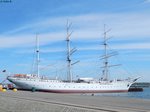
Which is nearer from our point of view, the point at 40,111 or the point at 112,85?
the point at 40,111

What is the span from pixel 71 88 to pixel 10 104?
77.7 m

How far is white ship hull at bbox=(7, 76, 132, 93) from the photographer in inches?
3915

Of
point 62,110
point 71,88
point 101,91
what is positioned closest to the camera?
point 62,110

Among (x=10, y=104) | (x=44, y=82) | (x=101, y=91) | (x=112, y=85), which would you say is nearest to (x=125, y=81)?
(x=112, y=85)

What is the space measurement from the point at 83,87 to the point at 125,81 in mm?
29751

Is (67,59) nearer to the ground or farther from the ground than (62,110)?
farther from the ground

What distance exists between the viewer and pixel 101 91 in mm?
118438

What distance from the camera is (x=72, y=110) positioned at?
23000mm

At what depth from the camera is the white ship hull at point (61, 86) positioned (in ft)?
326

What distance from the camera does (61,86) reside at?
348ft

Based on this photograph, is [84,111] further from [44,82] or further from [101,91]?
[101,91]

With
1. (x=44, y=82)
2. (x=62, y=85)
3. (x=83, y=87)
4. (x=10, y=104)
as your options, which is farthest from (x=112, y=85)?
(x=10, y=104)

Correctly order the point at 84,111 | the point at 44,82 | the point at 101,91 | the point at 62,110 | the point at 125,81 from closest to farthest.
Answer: the point at 84,111 → the point at 62,110 → the point at 44,82 → the point at 101,91 → the point at 125,81

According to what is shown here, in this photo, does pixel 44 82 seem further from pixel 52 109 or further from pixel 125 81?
pixel 52 109
